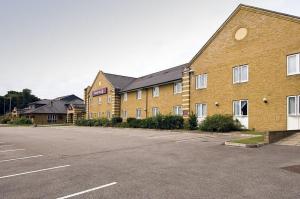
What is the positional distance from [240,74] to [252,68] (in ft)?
4.42

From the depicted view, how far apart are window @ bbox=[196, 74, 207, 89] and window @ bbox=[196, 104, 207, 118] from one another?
201cm

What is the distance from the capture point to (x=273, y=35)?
19922 mm

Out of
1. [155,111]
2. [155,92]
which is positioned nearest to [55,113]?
[155,111]

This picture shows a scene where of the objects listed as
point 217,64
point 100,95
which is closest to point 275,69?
point 217,64

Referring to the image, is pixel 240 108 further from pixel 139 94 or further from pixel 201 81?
pixel 139 94

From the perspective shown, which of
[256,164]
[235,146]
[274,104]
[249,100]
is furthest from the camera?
[249,100]

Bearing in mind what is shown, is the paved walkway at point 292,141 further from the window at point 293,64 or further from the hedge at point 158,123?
the hedge at point 158,123

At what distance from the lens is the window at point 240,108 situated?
2171 centimetres

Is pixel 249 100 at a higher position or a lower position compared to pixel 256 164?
higher

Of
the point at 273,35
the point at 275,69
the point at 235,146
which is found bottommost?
the point at 235,146

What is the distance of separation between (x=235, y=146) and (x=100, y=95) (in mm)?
37654

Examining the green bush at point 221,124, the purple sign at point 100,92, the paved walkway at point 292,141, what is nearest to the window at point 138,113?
the purple sign at point 100,92

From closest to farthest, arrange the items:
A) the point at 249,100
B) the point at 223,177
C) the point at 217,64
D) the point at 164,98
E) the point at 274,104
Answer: the point at 223,177
the point at 274,104
the point at 249,100
the point at 217,64
the point at 164,98

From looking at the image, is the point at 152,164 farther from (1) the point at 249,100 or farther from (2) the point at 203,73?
(2) the point at 203,73
